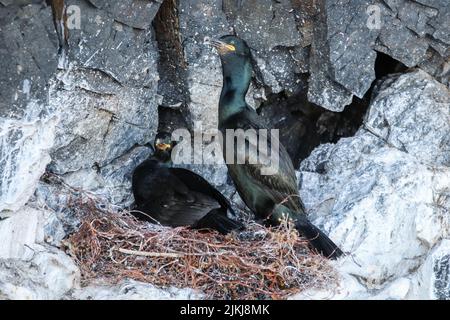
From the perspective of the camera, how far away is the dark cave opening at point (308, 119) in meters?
10.7

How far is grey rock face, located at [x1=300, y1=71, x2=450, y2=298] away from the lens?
30.5ft

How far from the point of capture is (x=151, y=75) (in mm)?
9898

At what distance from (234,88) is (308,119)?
4.44 ft

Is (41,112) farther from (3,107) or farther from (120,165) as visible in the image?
(120,165)

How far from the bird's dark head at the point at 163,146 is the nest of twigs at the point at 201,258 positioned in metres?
0.86

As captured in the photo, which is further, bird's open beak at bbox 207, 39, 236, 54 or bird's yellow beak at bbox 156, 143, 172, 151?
bird's yellow beak at bbox 156, 143, 172, 151

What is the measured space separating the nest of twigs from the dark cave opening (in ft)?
5.44

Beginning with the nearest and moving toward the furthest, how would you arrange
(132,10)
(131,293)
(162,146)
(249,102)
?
(131,293), (132,10), (162,146), (249,102)

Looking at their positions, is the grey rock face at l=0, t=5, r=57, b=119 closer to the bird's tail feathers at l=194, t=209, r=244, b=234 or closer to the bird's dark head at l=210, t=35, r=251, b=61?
the bird's dark head at l=210, t=35, r=251, b=61

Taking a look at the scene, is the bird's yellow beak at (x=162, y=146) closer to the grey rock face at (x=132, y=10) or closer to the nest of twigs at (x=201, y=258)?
the nest of twigs at (x=201, y=258)

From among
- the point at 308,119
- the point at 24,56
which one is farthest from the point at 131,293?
the point at 308,119

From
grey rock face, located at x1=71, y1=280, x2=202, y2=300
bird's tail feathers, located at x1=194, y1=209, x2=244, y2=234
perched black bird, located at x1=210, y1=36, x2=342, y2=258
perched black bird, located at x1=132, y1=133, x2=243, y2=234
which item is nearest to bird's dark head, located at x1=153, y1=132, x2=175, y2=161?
perched black bird, located at x1=132, y1=133, x2=243, y2=234

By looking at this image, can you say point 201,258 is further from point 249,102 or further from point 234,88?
point 249,102

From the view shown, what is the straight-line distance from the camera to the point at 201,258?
8.91m
